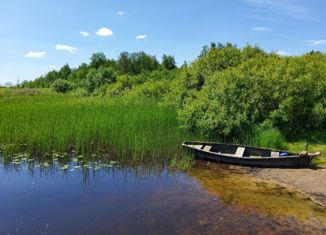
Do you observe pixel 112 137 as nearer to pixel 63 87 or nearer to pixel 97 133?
pixel 97 133

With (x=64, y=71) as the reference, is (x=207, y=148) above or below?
below

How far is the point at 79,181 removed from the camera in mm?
8086

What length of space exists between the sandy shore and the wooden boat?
0.24 metres

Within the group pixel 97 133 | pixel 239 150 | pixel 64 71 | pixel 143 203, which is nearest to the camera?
pixel 143 203

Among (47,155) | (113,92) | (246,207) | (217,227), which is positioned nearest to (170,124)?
(47,155)

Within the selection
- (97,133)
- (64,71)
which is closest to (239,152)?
(97,133)

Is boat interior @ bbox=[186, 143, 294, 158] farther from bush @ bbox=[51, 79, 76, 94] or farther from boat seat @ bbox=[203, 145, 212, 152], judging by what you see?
bush @ bbox=[51, 79, 76, 94]

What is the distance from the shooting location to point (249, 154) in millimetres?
10484

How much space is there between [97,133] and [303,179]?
6.93 m

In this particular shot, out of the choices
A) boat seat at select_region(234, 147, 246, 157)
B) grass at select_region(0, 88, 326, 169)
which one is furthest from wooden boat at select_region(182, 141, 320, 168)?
grass at select_region(0, 88, 326, 169)

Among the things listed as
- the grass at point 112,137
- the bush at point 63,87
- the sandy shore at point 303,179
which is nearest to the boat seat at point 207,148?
the grass at point 112,137

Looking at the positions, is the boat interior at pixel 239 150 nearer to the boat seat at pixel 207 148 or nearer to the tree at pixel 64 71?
the boat seat at pixel 207 148

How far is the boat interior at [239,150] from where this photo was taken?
9.88m

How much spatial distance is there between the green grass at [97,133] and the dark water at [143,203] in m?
1.48
